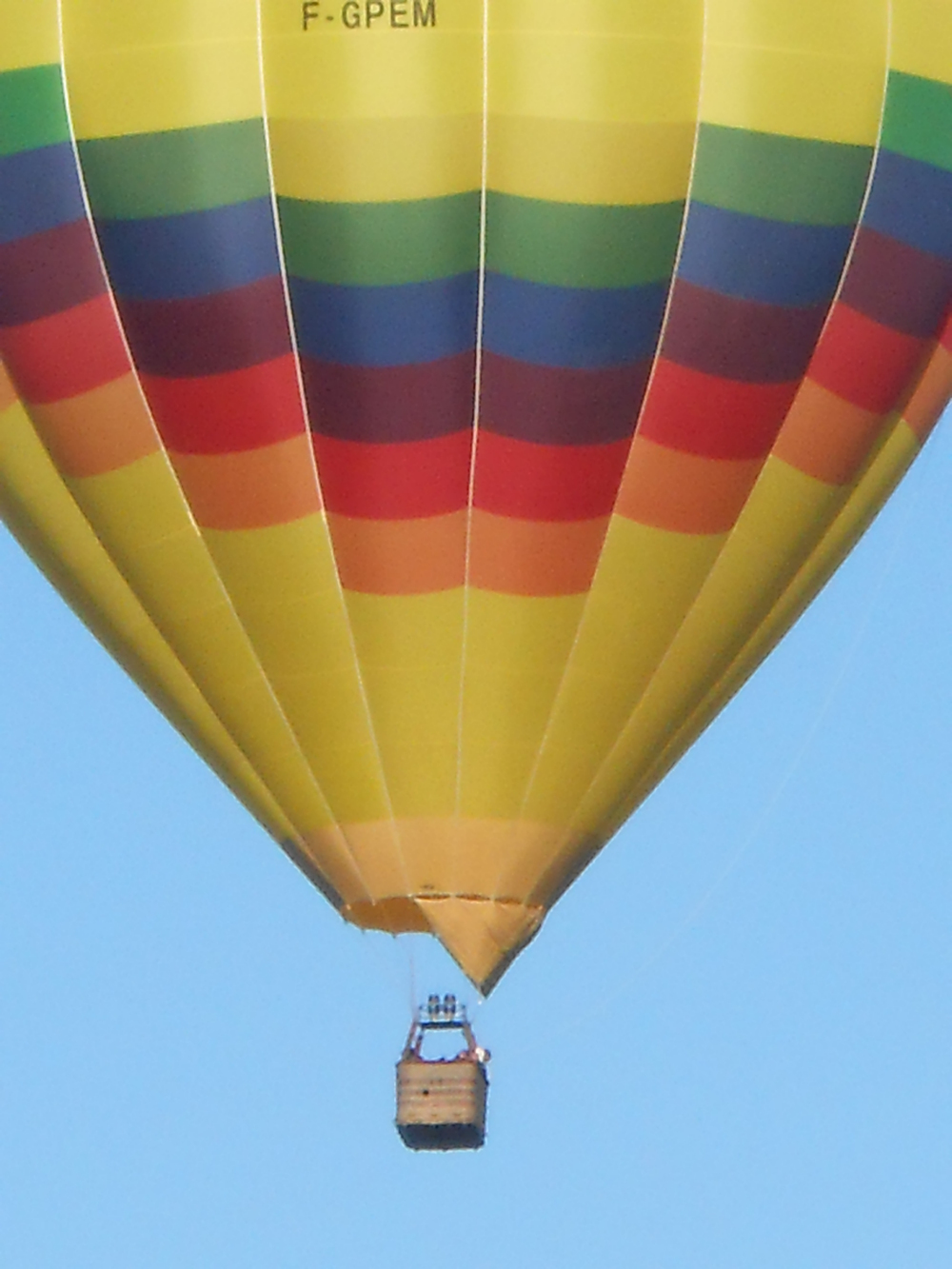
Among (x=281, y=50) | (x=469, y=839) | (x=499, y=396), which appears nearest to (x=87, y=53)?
(x=281, y=50)

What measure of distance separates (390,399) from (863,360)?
2076 millimetres

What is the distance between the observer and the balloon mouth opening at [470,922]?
18016mm

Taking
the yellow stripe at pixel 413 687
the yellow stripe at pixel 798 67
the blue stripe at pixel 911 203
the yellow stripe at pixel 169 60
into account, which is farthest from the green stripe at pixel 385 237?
the blue stripe at pixel 911 203

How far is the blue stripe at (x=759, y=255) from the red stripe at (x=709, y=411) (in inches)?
15.3

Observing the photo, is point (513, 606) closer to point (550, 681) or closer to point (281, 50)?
point (550, 681)

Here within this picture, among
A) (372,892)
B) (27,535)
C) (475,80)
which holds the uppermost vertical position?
(475,80)

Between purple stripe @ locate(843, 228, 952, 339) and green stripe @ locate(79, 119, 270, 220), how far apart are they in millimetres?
2558

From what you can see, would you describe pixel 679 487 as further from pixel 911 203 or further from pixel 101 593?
pixel 101 593

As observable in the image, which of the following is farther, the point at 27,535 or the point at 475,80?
the point at 27,535

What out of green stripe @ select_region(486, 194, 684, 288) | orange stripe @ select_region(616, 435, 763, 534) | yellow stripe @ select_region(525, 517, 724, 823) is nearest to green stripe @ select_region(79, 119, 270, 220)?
green stripe @ select_region(486, 194, 684, 288)

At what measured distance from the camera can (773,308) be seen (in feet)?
58.1

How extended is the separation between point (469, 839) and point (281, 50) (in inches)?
136

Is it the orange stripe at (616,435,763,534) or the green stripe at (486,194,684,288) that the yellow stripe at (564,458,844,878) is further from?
the green stripe at (486,194,684,288)

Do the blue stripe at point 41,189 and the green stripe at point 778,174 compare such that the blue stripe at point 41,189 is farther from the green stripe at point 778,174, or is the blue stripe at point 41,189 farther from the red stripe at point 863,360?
the red stripe at point 863,360
